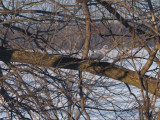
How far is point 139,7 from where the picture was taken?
2980 millimetres

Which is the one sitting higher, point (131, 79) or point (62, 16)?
point (62, 16)

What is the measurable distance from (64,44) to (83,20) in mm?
1333

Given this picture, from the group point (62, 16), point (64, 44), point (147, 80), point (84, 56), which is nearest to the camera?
point (147, 80)

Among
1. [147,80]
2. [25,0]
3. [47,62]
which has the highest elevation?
[25,0]

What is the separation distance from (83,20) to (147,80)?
1.01m

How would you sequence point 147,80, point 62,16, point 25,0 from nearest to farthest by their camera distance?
point 147,80 → point 62,16 → point 25,0

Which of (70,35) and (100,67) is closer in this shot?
(100,67)

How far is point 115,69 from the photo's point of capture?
274cm

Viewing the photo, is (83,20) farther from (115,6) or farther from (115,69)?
(115,69)

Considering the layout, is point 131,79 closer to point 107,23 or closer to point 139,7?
point 107,23

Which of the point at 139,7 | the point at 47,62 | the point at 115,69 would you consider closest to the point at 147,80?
the point at 115,69

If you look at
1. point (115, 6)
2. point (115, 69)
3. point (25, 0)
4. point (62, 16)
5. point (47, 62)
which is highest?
point (25, 0)

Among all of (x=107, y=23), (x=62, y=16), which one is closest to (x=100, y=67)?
(x=107, y=23)

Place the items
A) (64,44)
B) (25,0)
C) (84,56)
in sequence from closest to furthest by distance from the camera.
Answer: (84,56) → (25,0) → (64,44)
